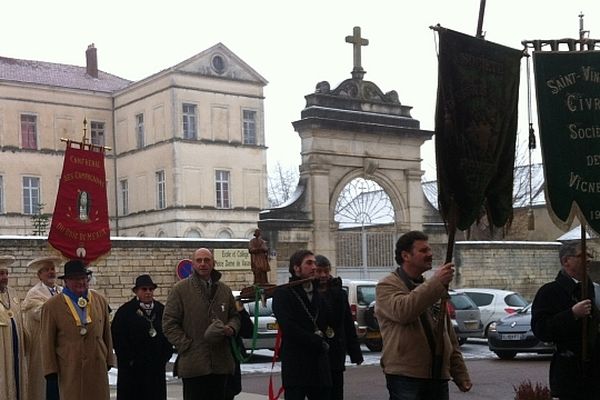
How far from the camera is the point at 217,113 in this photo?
5256 cm

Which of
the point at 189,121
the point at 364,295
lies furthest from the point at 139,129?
the point at 364,295

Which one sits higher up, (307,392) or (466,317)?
(307,392)

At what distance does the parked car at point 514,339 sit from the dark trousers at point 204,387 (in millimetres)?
11407

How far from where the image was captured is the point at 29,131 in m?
52.8

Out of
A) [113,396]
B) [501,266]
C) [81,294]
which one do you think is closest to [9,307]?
[81,294]

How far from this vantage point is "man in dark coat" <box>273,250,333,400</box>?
8.51m

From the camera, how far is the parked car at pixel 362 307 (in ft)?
69.9

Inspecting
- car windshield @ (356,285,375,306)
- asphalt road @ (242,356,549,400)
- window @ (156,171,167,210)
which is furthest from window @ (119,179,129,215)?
asphalt road @ (242,356,549,400)

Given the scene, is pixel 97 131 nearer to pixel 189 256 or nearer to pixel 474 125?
pixel 189 256

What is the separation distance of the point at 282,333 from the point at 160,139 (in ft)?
144

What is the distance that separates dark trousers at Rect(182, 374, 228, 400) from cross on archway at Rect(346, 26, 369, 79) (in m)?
19.5

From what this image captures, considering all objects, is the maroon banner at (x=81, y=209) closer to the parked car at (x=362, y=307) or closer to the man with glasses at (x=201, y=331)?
the man with glasses at (x=201, y=331)

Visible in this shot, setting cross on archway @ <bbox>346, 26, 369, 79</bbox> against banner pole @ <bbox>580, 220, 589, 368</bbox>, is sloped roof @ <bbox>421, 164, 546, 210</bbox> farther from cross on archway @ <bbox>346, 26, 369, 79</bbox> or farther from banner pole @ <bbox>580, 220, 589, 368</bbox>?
banner pole @ <bbox>580, 220, 589, 368</bbox>

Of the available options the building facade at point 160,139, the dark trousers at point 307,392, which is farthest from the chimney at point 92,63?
the dark trousers at point 307,392
